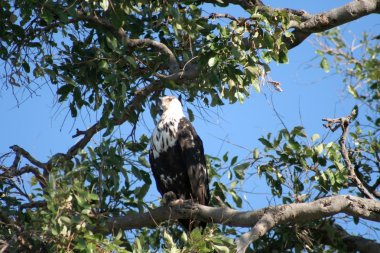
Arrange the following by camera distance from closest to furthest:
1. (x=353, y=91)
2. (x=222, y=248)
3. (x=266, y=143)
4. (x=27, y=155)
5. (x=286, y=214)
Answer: (x=222, y=248)
(x=286, y=214)
(x=266, y=143)
(x=27, y=155)
(x=353, y=91)

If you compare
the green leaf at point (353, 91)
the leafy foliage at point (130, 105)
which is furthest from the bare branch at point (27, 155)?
the green leaf at point (353, 91)

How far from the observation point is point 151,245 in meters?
4.48

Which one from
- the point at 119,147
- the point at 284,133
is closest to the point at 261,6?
the point at 284,133

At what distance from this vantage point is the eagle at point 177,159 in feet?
18.4

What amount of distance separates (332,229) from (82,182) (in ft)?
5.93

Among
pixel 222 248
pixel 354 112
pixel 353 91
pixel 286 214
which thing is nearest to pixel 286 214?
pixel 286 214

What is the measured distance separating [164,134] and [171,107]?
0.34m

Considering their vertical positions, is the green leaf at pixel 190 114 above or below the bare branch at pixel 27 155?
above

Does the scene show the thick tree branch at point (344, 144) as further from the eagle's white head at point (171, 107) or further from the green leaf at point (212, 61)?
the eagle's white head at point (171, 107)

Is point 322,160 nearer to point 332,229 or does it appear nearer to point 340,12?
point 332,229

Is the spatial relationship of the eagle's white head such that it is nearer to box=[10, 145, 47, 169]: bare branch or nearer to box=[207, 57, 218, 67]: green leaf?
box=[10, 145, 47, 169]: bare branch

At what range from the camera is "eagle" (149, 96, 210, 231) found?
5605 millimetres

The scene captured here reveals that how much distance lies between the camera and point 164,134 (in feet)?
19.2

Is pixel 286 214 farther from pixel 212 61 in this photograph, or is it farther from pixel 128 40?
pixel 128 40
